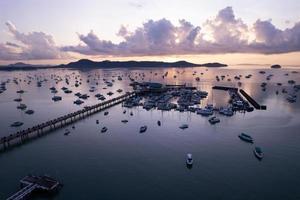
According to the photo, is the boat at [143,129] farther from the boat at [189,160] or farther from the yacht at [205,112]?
the yacht at [205,112]

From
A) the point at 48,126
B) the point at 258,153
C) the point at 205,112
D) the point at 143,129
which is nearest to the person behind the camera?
the point at 258,153

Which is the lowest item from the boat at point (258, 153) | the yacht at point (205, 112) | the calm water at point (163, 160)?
the calm water at point (163, 160)

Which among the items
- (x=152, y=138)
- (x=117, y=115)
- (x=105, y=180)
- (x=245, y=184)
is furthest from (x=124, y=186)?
(x=117, y=115)

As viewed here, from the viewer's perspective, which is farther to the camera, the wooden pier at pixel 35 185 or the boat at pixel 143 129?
the boat at pixel 143 129

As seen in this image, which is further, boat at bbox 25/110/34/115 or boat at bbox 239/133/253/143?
boat at bbox 25/110/34/115

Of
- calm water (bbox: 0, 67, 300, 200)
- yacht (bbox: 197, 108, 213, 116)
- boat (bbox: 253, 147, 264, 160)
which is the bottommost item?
calm water (bbox: 0, 67, 300, 200)

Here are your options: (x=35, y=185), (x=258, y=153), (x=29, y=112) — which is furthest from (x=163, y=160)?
(x=29, y=112)

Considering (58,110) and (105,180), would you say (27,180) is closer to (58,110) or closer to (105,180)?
(105,180)

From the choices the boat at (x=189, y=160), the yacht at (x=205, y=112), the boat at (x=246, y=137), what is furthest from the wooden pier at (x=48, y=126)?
the boat at (x=246, y=137)

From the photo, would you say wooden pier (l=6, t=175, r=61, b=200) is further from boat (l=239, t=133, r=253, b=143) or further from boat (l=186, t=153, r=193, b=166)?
boat (l=239, t=133, r=253, b=143)

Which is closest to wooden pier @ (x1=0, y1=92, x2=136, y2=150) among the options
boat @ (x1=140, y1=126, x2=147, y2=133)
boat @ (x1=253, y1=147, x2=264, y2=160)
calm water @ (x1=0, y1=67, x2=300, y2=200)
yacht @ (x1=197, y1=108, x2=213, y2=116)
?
calm water @ (x1=0, y1=67, x2=300, y2=200)

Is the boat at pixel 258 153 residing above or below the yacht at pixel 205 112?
below

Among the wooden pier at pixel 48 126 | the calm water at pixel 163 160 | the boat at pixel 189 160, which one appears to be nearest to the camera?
the calm water at pixel 163 160

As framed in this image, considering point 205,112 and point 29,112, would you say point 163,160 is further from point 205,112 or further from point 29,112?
point 29,112
